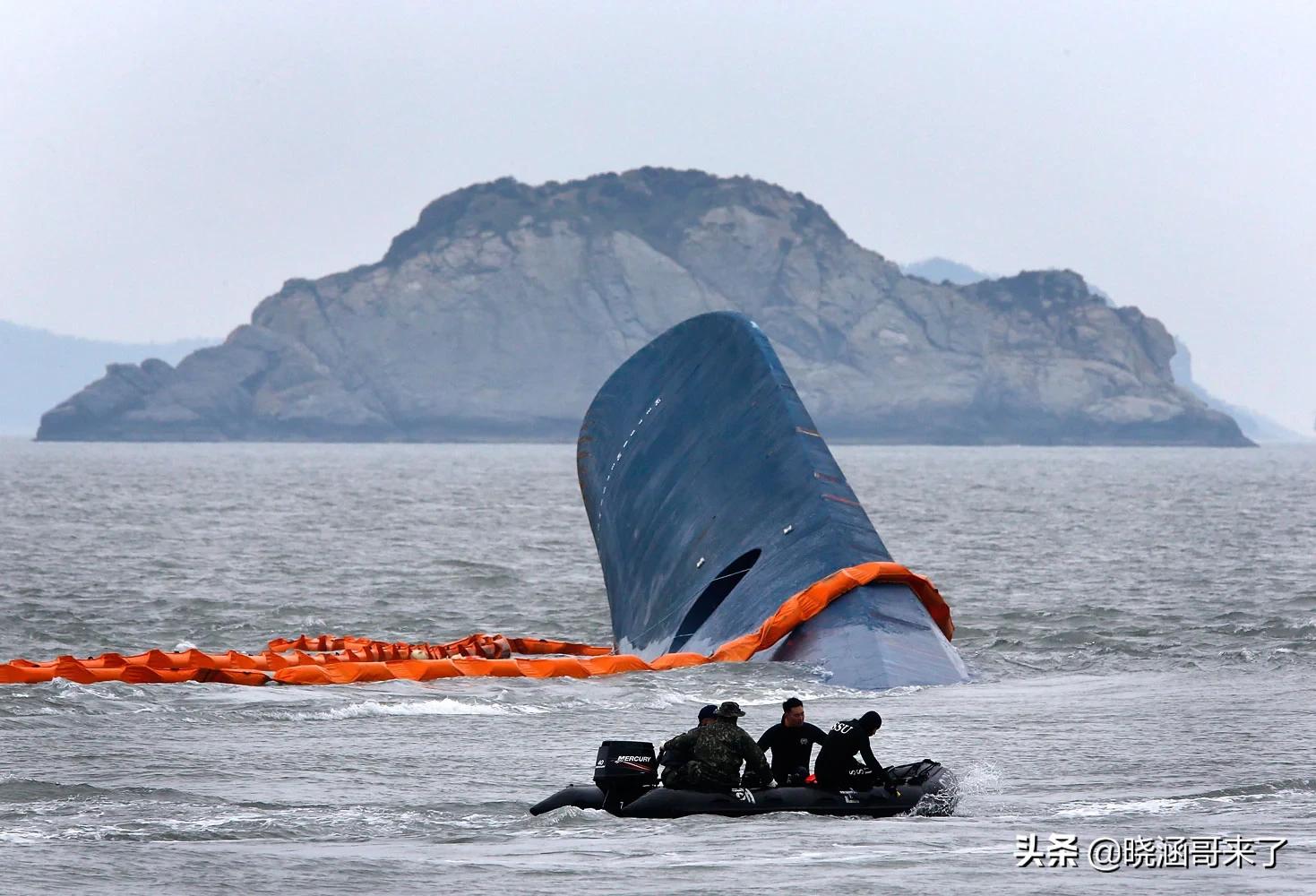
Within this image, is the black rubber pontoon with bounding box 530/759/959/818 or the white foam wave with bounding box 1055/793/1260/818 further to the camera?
the white foam wave with bounding box 1055/793/1260/818

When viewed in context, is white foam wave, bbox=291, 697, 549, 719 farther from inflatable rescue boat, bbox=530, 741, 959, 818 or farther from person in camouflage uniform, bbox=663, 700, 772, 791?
person in camouflage uniform, bbox=663, 700, 772, 791

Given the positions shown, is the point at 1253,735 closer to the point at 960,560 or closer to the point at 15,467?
the point at 960,560

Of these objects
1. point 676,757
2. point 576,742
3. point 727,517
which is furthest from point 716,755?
point 727,517

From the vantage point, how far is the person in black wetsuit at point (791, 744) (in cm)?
1662

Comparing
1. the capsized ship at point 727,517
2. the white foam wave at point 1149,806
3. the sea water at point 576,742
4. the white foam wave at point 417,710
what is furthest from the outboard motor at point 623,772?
the capsized ship at point 727,517

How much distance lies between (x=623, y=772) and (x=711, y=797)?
0.82 m

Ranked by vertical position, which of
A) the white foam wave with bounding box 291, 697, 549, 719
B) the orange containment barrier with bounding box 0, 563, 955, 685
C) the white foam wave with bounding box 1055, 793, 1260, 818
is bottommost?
the white foam wave with bounding box 291, 697, 549, 719

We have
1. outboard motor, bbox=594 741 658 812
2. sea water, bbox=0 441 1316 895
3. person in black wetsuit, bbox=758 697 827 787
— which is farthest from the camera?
person in black wetsuit, bbox=758 697 827 787

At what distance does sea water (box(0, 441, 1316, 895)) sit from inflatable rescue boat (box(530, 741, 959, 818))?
0.53ft

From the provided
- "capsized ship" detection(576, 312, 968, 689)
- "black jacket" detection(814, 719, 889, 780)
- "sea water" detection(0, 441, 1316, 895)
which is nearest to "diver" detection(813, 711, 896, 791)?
"black jacket" detection(814, 719, 889, 780)

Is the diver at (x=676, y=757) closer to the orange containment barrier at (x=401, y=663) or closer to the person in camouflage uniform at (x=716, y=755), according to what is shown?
the person in camouflage uniform at (x=716, y=755)

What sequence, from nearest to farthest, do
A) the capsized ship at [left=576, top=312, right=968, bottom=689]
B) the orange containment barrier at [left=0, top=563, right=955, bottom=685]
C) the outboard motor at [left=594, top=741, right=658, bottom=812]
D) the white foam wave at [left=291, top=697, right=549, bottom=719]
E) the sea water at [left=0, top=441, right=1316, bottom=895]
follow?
the sea water at [left=0, top=441, right=1316, bottom=895]
the outboard motor at [left=594, top=741, right=658, bottom=812]
the white foam wave at [left=291, top=697, right=549, bottom=719]
the orange containment barrier at [left=0, top=563, right=955, bottom=685]
the capsized ship at [left=576, top=312, right=968, bottom=689]

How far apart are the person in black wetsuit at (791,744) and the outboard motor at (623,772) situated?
1086mm

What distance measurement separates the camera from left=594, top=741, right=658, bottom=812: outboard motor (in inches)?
636
